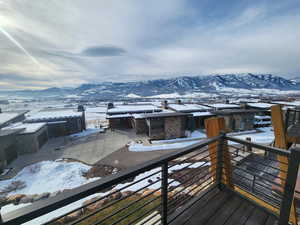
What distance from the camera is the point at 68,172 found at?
8.46 m

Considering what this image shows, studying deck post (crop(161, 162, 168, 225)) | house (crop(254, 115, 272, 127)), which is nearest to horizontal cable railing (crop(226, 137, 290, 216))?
deck post (crop(161, 162, 168, 225))

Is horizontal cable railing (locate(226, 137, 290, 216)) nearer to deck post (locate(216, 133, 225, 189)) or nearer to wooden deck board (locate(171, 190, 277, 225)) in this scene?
deck post (locate(216, 133, 225, 189))

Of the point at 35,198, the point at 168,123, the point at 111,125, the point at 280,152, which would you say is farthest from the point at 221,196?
the point at 111,125

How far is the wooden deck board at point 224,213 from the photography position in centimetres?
200

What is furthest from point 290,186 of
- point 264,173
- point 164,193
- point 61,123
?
point 61,123

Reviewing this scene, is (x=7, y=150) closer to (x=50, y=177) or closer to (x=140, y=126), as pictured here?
(x=50, y=177)

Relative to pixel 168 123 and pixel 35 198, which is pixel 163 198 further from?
pixel 168 123

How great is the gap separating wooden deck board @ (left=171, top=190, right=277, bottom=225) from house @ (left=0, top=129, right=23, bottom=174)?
12.6 meters

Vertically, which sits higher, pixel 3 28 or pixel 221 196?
pixel 3 28

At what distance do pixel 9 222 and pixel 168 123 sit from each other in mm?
13132

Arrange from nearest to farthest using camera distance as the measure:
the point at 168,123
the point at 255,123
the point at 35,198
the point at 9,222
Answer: the point at 9,222 → the point at 35,198 → the point at 168,123 → the point at 255,123

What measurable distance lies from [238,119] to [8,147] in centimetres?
2133

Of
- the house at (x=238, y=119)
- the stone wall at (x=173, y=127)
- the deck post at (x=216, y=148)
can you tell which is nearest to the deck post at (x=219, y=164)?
the deck post at (x=216, y=148)

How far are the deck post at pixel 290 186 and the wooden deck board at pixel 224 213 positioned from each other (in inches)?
15.4
